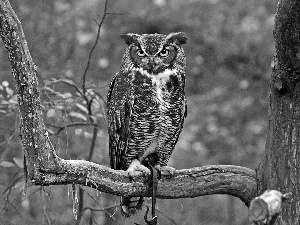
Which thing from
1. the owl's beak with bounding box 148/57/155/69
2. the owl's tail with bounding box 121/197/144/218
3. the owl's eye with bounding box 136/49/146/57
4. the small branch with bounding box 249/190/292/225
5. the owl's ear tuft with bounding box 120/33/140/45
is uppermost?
the owl's ear tuft with bounding box 120/33/140/45

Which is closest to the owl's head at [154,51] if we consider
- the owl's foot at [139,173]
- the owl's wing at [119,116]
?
the owl's wing at [119,116]

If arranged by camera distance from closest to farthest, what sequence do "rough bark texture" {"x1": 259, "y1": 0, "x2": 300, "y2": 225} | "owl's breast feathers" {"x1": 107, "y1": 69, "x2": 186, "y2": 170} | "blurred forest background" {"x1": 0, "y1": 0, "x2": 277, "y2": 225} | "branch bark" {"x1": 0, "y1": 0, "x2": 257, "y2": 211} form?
"branch bark" {"x1": 0, "y1": 0, "x2": 257, "y2": 211} → "rough bark texture" {"x1": 259, "y1": 0, "x2": 300, "y2": 225} → "owl's breast feathers" {"x1": 107, "y1": 69, "x2": 186, "y2": 170} → "blurred forest background" {"x1": 0, "y1": 0, "x2": 277, "y2": 225}

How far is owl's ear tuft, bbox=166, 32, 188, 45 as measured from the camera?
2945mm

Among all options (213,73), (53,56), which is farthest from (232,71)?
(53,56)

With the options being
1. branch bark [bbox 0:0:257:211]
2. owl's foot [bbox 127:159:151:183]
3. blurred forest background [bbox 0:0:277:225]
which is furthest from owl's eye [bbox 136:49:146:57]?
blurred forest background [bbox 0:0:277:225]

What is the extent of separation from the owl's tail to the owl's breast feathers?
250mm

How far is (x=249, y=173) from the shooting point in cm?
→ 259

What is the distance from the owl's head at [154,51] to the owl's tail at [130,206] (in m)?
0.75

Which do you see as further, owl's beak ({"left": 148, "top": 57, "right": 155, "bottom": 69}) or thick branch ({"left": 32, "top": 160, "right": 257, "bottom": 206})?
owl's beak ({"left": 148, "top": 57, "right": 155, "bottom": 69})

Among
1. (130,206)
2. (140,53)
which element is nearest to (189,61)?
(140,53)

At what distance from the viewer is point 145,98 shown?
113 inches

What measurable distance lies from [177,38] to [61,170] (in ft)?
4.04

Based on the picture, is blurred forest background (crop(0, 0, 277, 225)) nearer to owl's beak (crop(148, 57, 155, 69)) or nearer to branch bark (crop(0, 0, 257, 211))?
owl's beak (crop(148, 57, 155, 69))

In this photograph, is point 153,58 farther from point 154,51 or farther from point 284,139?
point 284,139
